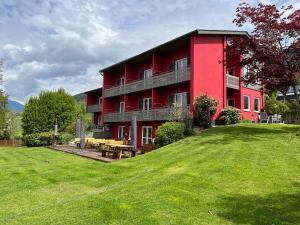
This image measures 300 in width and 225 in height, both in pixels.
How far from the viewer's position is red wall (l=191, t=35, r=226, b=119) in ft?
94.8

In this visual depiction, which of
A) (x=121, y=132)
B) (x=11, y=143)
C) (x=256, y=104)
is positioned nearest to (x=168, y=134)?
(x=256, y=104)

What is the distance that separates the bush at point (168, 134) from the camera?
23969 millimetres

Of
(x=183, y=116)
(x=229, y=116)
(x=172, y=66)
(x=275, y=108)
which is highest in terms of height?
(x=172, y=66)

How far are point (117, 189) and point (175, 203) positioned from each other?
8.71ft

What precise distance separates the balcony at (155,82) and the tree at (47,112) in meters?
10.8

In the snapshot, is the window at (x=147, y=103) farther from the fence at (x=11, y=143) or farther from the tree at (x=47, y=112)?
the fence at (x=11, y=143)

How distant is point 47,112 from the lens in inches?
1908

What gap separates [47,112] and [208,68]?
27395 mm

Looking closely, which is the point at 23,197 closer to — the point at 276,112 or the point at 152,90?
the point at 152,90

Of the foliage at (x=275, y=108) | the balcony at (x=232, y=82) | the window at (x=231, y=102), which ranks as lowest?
the foliage at (x=275, y=108)

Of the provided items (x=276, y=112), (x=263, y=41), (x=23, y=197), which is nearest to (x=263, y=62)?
(x=263, y=41)

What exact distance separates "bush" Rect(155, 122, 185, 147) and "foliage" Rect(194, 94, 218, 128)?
332 centimetres

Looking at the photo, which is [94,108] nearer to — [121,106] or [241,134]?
[121,106]

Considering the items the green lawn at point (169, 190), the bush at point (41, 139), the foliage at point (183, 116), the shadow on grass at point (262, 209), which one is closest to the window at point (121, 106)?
the bush at point (41, 139)
